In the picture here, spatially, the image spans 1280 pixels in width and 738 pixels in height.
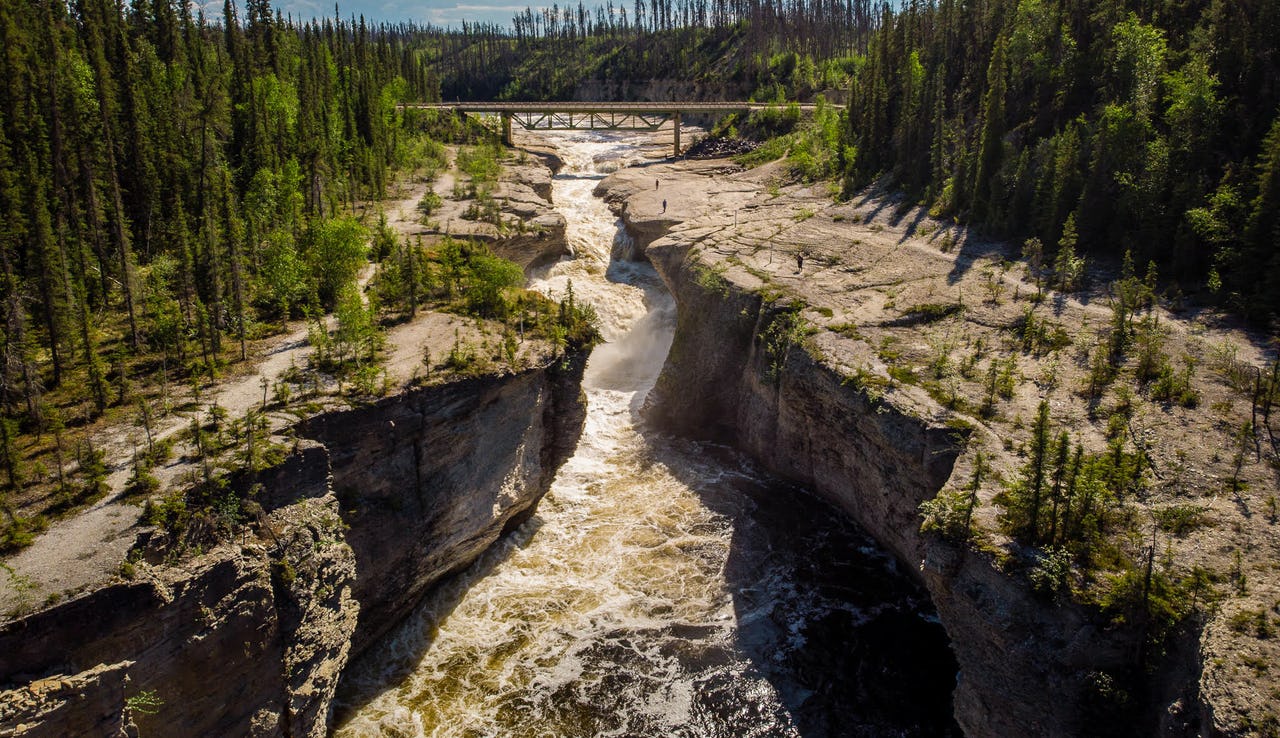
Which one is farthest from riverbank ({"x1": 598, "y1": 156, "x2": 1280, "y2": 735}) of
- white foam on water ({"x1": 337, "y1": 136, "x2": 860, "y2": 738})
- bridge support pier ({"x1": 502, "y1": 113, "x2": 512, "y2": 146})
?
bridge support pier ({"x1": 502, "y1": 113, "x2": 512, "y2": 146})

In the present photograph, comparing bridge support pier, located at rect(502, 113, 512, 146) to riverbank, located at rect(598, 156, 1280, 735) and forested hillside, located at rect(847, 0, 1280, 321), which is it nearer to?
riverbank, located at rect(598, 156, 1280, 735)

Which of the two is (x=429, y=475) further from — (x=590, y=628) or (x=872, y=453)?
(x=872, y=453)

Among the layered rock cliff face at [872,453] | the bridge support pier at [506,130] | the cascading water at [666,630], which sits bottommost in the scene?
the cascading water at [666,630]

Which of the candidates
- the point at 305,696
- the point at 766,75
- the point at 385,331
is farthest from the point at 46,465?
the point at 766,75

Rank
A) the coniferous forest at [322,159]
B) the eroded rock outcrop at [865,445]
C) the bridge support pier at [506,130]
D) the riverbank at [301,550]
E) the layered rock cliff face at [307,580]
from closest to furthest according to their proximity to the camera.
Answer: the layered rock cliff face at [307,580] → the riverbank at [301,550] → the eroded rock outcrop at [865,445] → the coniferous forest at [322,159] → the bridge support pier at [506,130]

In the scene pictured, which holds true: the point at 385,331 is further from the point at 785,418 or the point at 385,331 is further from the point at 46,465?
the point at 785,418

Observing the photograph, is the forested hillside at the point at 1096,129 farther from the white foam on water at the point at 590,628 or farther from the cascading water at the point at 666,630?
the white foam on water at the point at 590,628

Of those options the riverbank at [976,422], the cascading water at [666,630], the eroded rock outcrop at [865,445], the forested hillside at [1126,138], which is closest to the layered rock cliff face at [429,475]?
the cascading water at [666,630]

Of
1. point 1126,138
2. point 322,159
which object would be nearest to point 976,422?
point 1126,138
